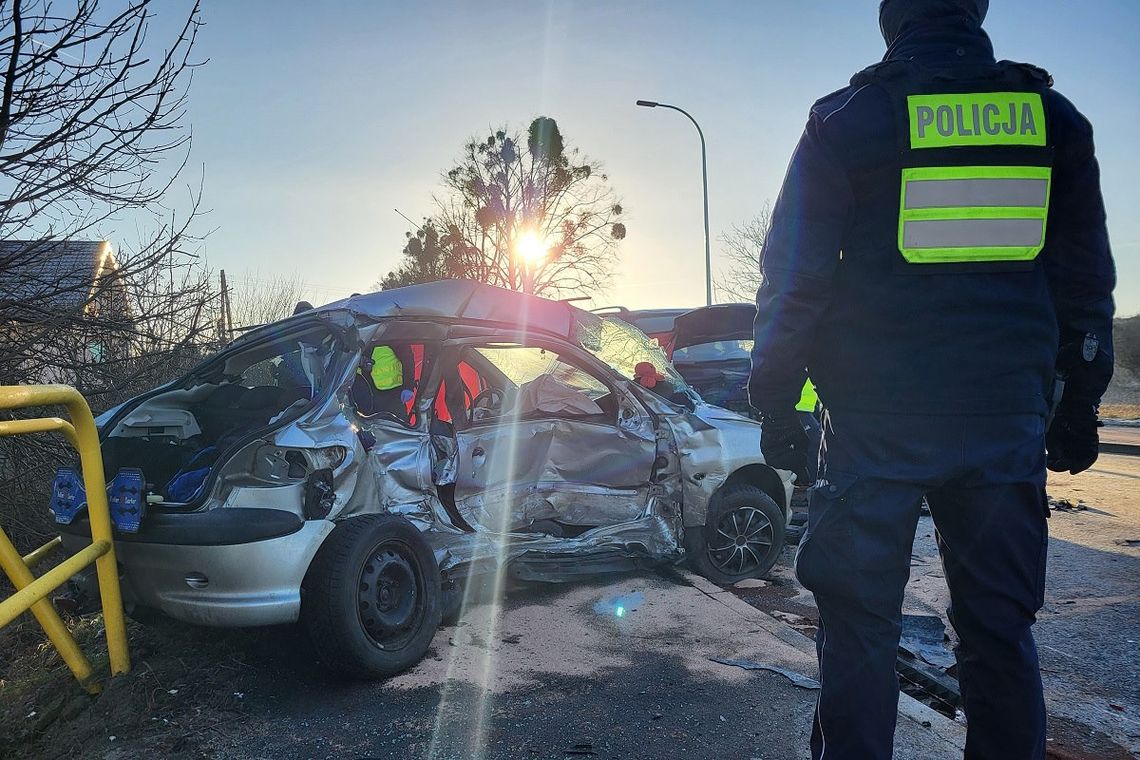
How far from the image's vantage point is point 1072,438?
81.7 inches

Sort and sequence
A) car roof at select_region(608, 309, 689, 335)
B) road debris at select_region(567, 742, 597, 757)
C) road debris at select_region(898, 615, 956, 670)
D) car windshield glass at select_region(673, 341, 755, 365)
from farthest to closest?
car roof at select_region(608, 309, 689, 335)
car windshield glass at select_region(673, 341, 755, 365)
road debris at select_region(898, 615, 956, 670)
road debris at select_region(567, 742, 597, 757)

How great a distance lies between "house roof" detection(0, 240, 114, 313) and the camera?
451 cm

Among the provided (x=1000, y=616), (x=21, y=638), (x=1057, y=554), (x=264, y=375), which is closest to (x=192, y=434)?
(x=264, y=375)

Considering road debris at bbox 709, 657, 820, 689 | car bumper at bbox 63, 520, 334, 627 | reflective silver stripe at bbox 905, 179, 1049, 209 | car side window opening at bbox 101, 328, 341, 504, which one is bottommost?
road debris at bbox 709, 657, 820, 689

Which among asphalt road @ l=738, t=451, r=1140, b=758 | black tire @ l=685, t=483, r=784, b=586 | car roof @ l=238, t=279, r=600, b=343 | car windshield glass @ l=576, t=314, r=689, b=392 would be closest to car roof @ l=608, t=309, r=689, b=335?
asphalt road @ l=738, t=451, r=1140, b=758

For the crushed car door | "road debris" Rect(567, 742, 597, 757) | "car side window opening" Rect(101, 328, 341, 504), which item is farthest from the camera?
the crushed car door

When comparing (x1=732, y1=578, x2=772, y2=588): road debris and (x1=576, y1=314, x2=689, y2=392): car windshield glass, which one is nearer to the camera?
(x1=576, y1=314, x2=689, y2=392): car windshield glass

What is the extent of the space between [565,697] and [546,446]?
155 cm

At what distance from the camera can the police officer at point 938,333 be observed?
70.2 inches

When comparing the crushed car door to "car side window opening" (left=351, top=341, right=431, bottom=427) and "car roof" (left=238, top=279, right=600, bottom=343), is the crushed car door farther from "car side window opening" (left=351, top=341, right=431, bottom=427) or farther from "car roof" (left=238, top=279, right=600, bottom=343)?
"car side window opening" (left=351, top=341, right=431, bottom=427)

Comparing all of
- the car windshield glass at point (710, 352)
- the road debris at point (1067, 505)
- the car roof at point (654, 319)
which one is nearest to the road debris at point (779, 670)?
the road debris at point (1067, 505)

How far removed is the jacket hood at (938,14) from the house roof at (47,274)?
15.0 feet

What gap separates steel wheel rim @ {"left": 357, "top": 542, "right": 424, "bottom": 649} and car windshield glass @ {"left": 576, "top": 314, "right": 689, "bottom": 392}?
67.1 inches

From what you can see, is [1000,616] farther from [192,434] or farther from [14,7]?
[14,7]
